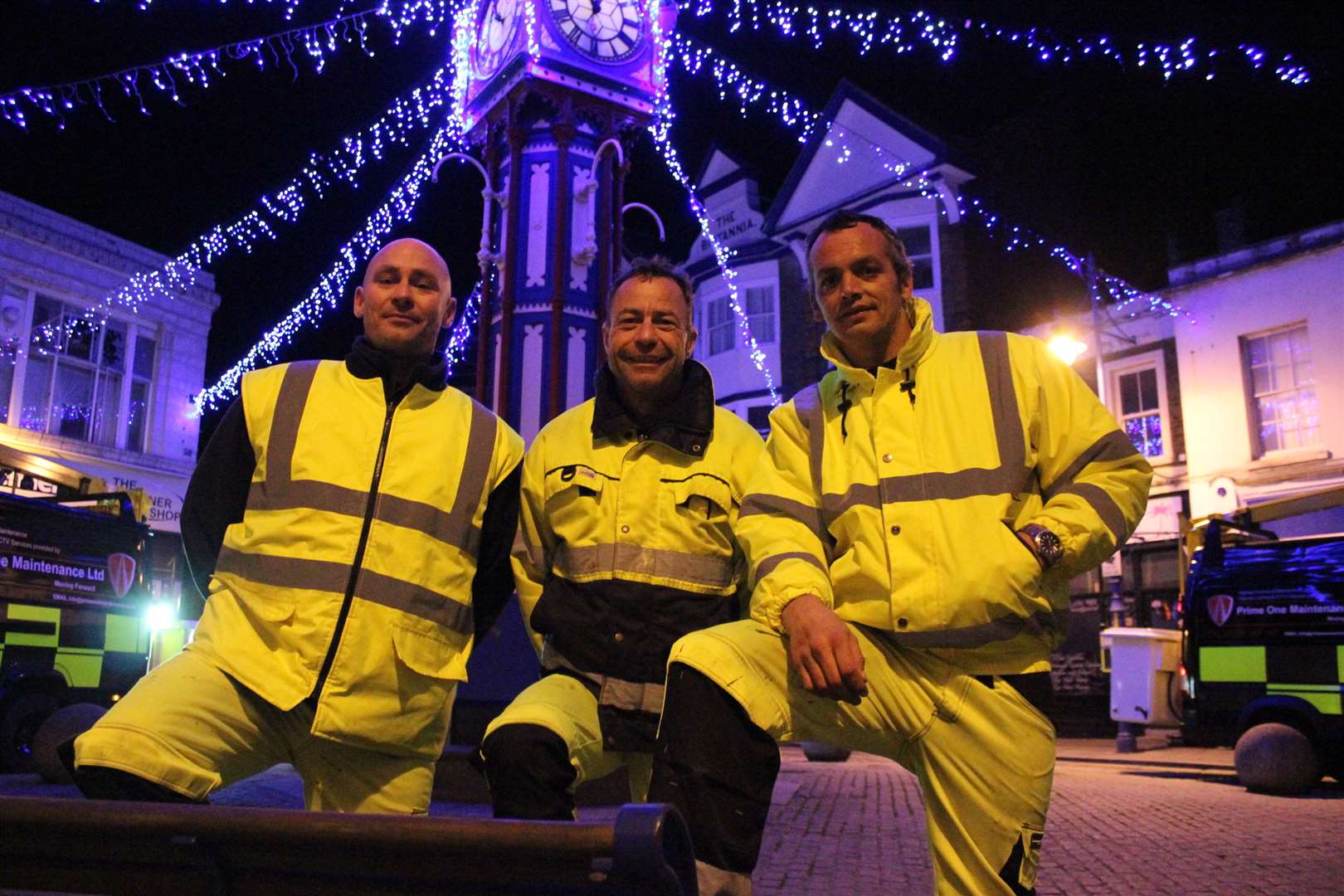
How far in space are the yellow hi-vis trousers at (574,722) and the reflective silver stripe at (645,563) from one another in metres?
0.32

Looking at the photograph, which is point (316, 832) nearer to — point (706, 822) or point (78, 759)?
point (706, 822)

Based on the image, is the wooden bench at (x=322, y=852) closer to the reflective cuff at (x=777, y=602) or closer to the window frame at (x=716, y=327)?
the reflective cuff at (x=777, y=602)

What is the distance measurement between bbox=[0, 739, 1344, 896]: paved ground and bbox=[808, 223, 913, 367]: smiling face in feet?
6.99

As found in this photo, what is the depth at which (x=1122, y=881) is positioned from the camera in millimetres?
4781

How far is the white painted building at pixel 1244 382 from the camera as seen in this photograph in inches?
601

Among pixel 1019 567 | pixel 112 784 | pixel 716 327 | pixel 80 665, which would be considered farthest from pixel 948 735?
pixel 716 327

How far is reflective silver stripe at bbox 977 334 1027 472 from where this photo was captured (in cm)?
246

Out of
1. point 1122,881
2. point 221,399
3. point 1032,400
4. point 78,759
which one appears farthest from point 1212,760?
point 221,399

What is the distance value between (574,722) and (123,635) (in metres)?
9.24

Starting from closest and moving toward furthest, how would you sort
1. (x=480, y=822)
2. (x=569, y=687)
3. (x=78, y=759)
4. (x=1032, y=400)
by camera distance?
1. (x=480, y=822)
2. (x=78, y=759)
3. (x=1032, y=400)
4. (x=569, y=687)

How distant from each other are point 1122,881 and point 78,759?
4.42m

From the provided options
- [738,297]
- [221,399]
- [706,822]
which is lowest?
[706,822]

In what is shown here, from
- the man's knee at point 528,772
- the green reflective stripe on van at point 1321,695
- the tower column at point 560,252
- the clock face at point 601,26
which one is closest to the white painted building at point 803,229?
the clock face at point 601,26

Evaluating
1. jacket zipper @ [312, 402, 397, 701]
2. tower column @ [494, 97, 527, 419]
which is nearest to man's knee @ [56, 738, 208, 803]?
jacket zipper @ [312, 402, 397, 701]
